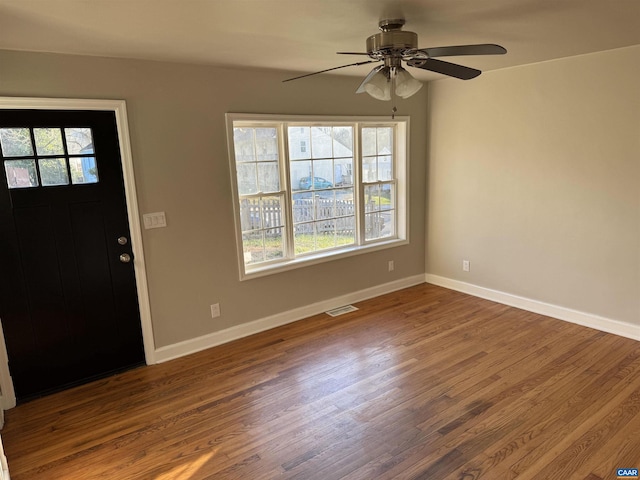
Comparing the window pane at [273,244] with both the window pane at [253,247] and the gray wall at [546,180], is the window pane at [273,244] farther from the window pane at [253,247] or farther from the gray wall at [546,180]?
the gray wall at [546,180]

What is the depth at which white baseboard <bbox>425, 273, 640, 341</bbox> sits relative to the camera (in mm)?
3572

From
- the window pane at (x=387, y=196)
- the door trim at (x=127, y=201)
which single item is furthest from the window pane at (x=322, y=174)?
the door trim at (x=127, y=201)

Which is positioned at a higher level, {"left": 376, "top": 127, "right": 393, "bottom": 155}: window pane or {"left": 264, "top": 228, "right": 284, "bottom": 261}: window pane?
{"left": 376, "top": 127, "right": 393, "bottom": 155}: window pane

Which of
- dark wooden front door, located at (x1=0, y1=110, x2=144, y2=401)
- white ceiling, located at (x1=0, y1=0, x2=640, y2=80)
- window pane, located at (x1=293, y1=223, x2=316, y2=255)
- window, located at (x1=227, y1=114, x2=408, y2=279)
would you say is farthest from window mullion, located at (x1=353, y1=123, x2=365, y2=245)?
dark wooden front door, located at (x1=0, y1=110, x2=144, y2=401)

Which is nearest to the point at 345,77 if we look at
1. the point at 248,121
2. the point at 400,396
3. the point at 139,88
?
the point at 248,121

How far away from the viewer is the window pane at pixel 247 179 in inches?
149

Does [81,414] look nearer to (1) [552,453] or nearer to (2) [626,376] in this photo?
(1) [552,453]

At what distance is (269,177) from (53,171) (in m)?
1.71

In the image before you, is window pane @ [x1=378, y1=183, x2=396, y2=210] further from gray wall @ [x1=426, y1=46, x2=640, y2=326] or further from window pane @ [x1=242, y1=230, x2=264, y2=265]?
window pane @ [x1=242, y1=230, x2=264, y2=265]

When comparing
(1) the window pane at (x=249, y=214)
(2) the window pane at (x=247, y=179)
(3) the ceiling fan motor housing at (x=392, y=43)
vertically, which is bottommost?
(1) the window pane at (x=249, y=214)

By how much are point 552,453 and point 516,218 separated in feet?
7.95

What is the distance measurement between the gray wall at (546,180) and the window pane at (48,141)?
11.9 ft

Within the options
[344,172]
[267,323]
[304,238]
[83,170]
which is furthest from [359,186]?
[83,170]

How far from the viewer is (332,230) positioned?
4.48m
